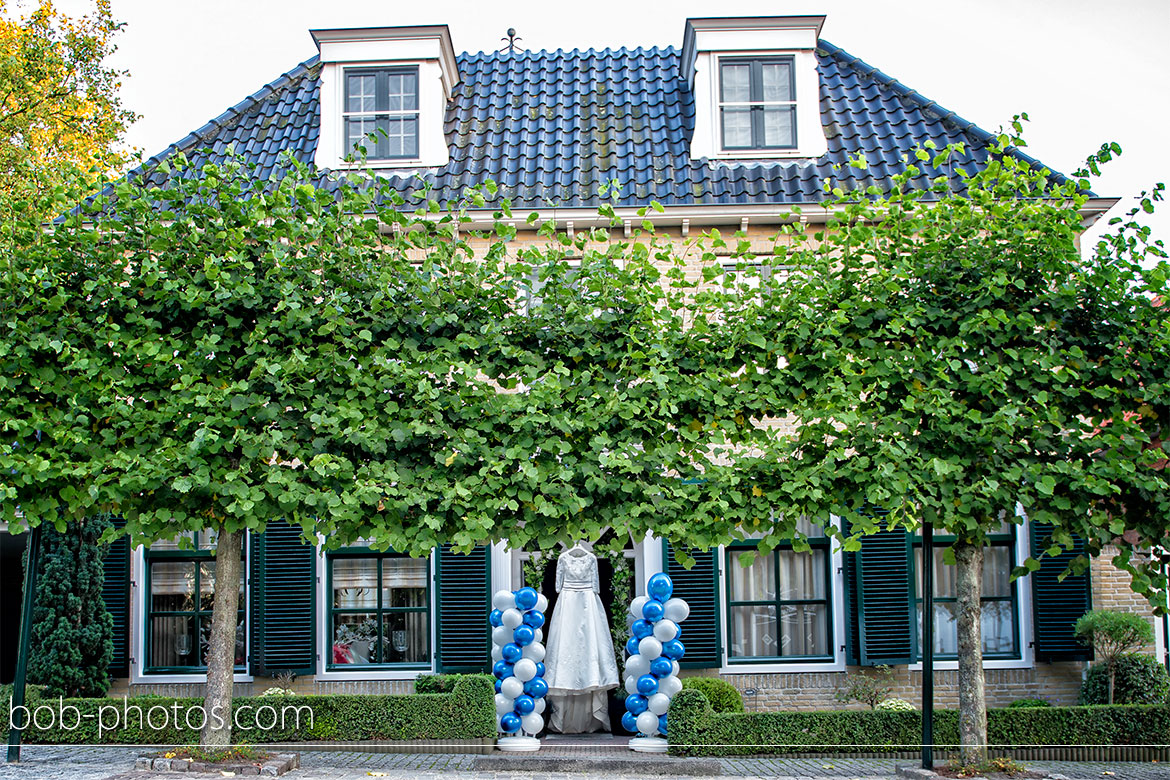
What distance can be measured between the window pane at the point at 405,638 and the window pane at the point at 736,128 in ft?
26.4

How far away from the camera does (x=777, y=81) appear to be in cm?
1555

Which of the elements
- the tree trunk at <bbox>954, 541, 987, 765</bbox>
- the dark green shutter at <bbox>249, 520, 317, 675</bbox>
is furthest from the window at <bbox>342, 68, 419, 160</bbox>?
the tree trunk at <bbox>954, 541, 987, 765</bbox>

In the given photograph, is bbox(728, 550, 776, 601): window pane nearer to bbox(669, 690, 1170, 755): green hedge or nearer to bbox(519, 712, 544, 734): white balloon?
bbox(669, 690, 1170, 755): green hedge

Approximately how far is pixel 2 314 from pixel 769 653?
9785 mm

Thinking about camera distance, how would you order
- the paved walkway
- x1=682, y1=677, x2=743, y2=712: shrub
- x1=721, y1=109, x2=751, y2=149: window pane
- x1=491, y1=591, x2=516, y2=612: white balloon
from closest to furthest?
the paved walkway
x1=682, y1=677, x2=743, y2=712: shrub
x1=491, y1=591, x2=516, y2=612: white balloon
x1=721, y1=109, x2=751, y2=149: window pane

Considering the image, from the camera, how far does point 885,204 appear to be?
9734 millimetres

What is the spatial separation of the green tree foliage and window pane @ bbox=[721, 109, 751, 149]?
9.98 metres

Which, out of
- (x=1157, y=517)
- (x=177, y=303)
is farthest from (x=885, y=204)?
(x=177, y=303)

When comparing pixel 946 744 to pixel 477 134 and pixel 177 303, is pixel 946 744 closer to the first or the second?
pixel 177 303

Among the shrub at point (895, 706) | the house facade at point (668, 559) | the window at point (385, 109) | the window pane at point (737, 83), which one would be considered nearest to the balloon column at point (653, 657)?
the house facade at point (668, 559)

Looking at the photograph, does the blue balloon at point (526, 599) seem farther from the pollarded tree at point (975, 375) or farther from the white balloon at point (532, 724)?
the pollarded tree at point (975, 375)

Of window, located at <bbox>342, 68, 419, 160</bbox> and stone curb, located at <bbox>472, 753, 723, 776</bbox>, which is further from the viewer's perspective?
window, located at <bbox>342, 68, 419, 160</bbox>

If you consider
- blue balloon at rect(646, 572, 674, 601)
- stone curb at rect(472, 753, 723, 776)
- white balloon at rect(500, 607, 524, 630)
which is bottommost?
stone curb at rect(472, 753, 723, 776)

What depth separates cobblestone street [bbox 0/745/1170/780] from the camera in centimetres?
1005
